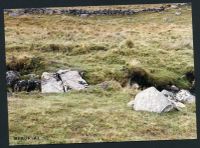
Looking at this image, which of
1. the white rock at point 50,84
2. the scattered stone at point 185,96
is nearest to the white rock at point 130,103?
the scattered stone at point 185,96

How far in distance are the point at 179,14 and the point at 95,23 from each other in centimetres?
189

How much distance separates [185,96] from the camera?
38.1 feet

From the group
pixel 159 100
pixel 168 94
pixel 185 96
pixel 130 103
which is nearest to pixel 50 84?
pixel 130 103

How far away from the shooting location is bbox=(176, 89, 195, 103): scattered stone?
Answer: 11.6 m

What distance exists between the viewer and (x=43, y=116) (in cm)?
1143

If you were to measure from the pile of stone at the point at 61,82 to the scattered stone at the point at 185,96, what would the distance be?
2063 millimetres

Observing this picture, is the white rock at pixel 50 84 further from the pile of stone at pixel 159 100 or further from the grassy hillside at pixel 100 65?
the pile of stone at pixel 159 100

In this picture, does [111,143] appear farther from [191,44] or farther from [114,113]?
[191,44]

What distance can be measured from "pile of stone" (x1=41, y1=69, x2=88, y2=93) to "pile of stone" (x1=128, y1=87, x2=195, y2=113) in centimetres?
122

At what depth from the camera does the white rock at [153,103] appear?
37.5 ft

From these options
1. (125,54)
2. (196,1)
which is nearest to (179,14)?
(196,1)

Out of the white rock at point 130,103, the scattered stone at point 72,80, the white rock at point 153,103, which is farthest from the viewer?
the scattered stone at point 72,80

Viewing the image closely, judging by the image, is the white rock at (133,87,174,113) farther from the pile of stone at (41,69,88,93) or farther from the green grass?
the pile of stone at (41,69,88,93)

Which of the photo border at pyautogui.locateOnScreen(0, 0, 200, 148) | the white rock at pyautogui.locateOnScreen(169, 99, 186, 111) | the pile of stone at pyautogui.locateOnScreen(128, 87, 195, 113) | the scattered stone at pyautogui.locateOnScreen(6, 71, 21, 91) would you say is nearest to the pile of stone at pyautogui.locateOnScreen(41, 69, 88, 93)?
the scattered stone at pyautogui.locateOnScreen(6, 71, 21, 91)
